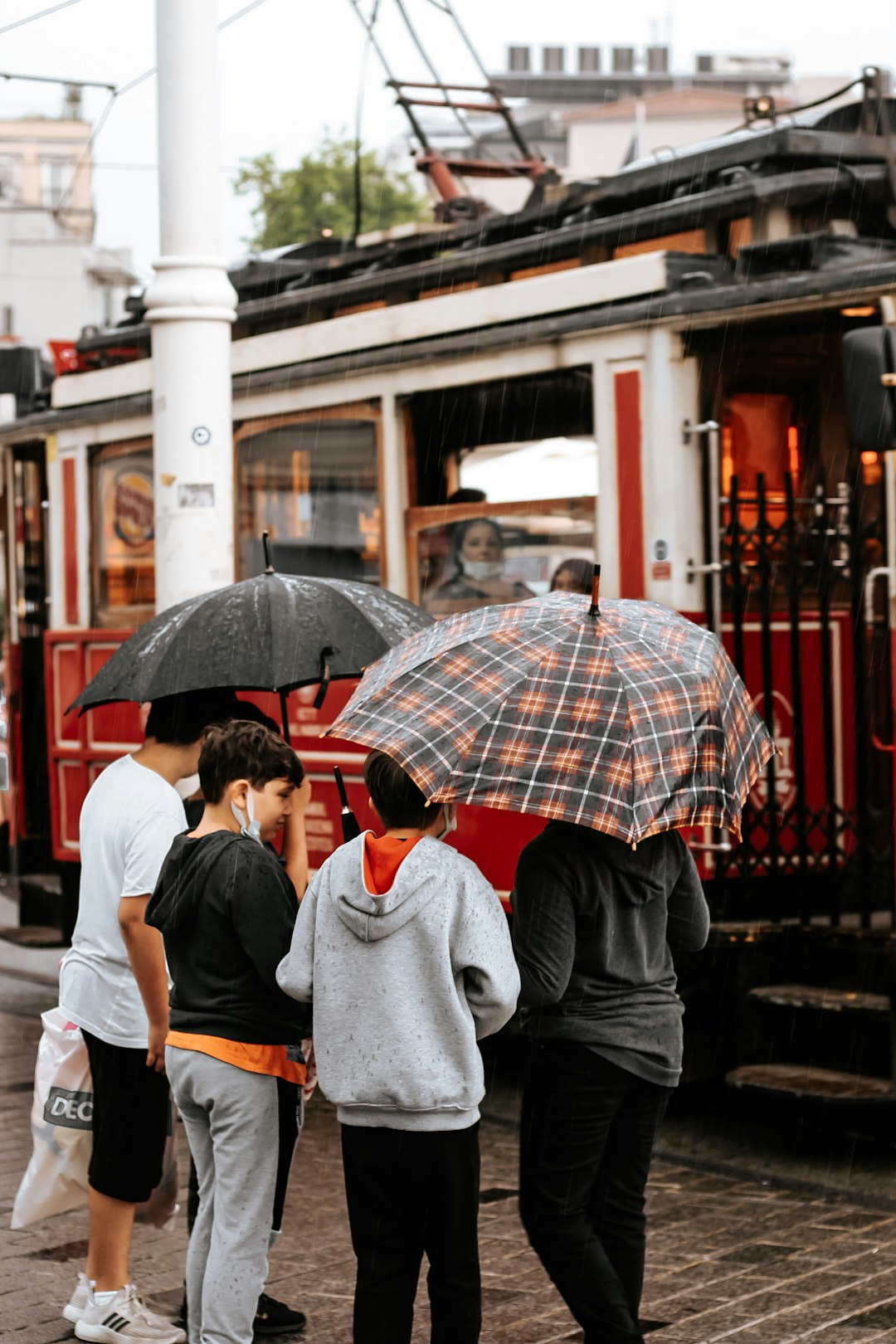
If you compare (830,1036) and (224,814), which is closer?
(224,814)

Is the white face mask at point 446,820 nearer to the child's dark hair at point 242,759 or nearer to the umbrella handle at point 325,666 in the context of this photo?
the child's dark hair at point 242,759

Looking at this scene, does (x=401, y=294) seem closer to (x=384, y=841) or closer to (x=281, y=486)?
(x=281, y=486)

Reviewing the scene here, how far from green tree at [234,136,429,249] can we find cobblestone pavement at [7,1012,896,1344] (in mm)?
43351

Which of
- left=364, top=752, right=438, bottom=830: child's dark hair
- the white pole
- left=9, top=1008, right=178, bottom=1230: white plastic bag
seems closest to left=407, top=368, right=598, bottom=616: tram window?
the white pole

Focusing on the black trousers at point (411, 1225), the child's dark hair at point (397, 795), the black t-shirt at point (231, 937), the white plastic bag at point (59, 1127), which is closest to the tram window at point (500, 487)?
the white plastic bag at point (59, 1127)

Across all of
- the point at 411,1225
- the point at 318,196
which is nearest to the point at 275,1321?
the point at 411,1225

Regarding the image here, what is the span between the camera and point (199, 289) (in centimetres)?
582

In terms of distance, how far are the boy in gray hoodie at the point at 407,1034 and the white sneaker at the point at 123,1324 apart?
1053 mm

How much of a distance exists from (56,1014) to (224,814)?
37.7 inches

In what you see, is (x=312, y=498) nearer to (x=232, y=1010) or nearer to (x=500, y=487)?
(x=500, y=487)

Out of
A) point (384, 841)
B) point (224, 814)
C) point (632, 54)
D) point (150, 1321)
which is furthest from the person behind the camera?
point (632, 54)

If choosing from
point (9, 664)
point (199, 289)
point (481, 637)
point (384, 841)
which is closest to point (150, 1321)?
point (384, 841)

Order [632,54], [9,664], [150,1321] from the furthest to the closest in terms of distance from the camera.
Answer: [632,54], [9,664], [150,1321]

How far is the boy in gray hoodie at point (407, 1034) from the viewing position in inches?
128
